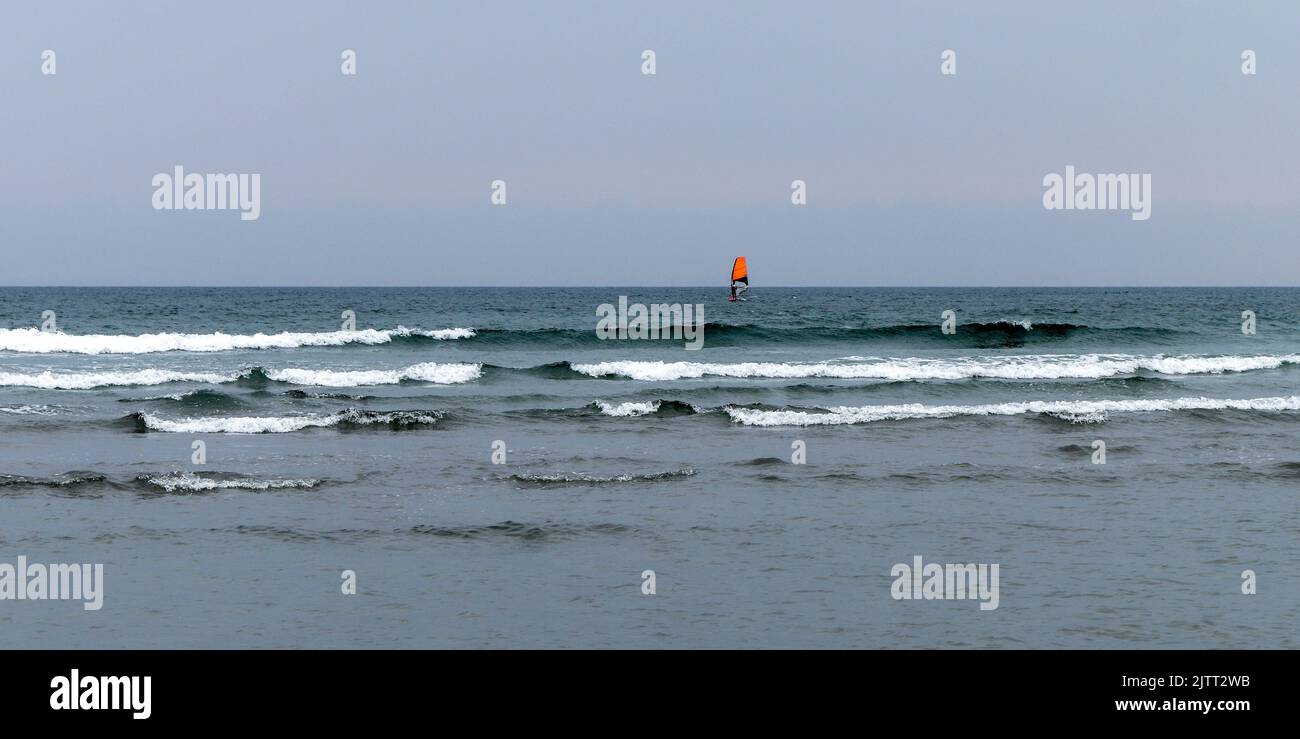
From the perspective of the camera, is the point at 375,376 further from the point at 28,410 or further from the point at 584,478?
the point at 584,478

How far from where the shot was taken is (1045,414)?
21.3 meters

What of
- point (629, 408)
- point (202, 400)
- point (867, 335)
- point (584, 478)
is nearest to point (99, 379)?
point (202, 400)

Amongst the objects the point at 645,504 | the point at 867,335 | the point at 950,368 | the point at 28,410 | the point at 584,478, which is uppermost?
the point at 867,335

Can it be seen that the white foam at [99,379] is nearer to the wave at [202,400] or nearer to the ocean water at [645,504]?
the ocean water at [645,504]

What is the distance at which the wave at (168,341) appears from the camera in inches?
1474

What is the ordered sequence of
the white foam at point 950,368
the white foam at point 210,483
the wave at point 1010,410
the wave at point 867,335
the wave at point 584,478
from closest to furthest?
the white foam at point 210,483, the wave at point 584,478, the wave at point 1010,410, the white foam at point 950,368, the wave at point 867,335

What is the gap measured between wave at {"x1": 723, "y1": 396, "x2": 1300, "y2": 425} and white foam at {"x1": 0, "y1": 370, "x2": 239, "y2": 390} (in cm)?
1396

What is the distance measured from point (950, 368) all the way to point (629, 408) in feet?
42.9

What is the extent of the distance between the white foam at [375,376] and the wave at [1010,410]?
970 centimetres

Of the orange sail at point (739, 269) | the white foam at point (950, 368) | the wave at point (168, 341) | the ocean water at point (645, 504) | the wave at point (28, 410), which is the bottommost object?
the ocean water at point (645, 504)

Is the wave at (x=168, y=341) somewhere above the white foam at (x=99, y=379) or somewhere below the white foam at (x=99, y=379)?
above

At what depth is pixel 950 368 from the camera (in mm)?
31672

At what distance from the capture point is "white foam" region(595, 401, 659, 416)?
71.6 ft

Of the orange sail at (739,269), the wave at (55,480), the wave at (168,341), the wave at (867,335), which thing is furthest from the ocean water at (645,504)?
the orange sail at (739,269)
